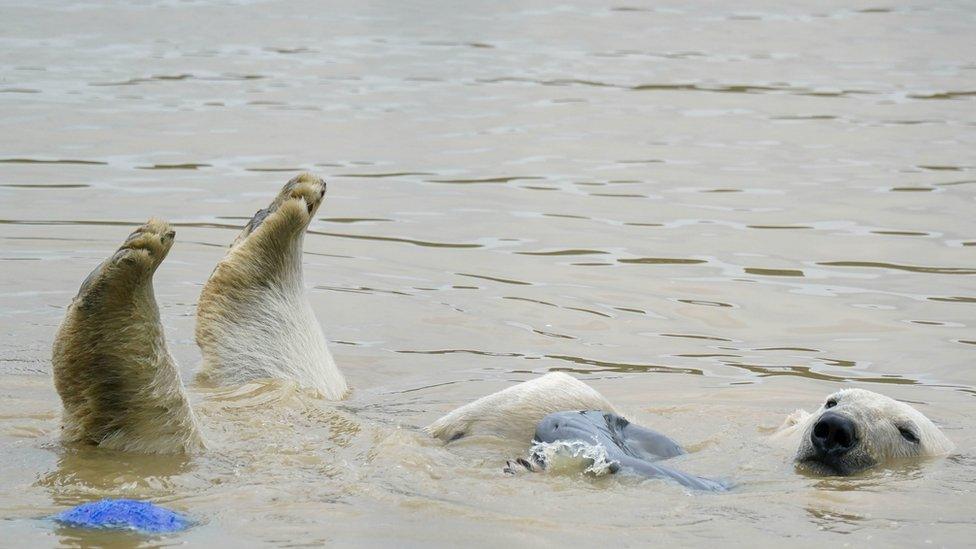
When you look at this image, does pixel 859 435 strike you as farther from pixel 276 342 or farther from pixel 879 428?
pixel 276 342

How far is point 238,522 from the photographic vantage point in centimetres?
419

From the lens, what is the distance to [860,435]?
5.39 m

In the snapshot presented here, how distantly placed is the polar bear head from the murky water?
0.12 m

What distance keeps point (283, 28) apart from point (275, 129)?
653 centimetres

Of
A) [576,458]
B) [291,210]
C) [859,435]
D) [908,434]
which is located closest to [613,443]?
[576,458]

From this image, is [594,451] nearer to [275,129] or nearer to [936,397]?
[936,397]

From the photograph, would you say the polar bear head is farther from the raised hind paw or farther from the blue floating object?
the blue floating object

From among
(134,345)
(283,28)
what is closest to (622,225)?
(134,345)

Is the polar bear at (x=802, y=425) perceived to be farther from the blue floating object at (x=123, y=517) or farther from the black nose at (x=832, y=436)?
the blue floating object at (x=123, y=517)

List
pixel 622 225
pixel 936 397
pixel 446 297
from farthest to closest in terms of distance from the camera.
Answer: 1. pixel 622 225
2. pixel 446 297
3. pixel 936 397

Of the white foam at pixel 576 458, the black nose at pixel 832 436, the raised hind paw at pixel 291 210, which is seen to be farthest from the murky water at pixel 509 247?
the raised hind paw at pixel 291 210

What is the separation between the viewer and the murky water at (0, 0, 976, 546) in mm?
4656

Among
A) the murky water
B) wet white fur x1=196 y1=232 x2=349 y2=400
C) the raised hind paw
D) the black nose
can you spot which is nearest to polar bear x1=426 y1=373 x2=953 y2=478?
the black nose

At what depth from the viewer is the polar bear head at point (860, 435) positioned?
17.4 ft
